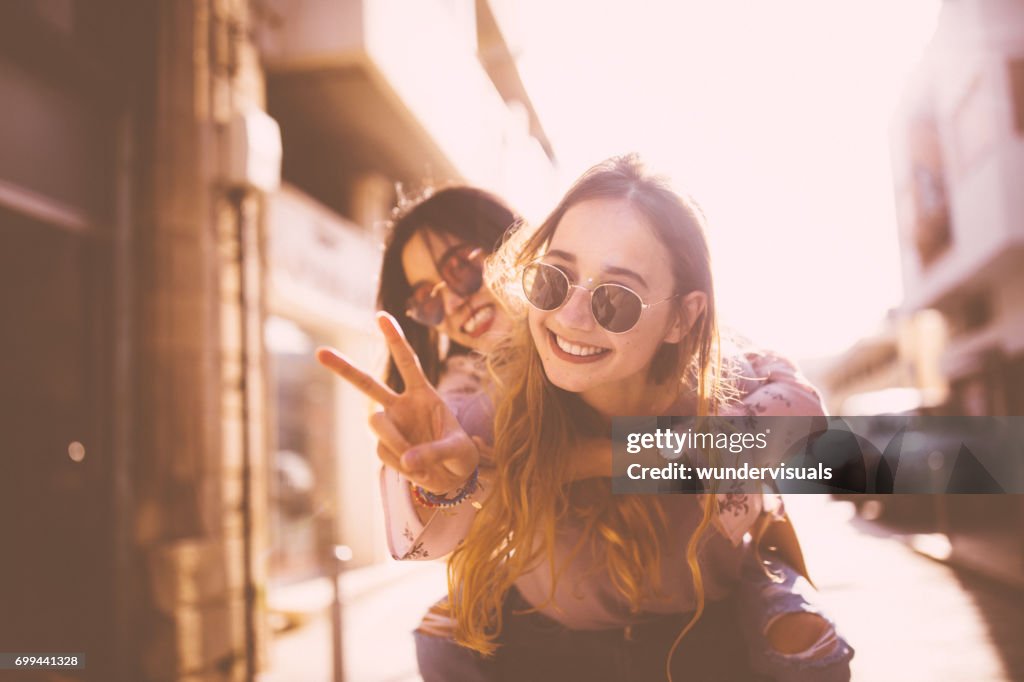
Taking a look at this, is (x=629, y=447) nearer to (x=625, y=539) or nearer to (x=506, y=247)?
(x=625, y=539)

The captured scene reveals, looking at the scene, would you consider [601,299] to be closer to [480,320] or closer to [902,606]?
[480,320]

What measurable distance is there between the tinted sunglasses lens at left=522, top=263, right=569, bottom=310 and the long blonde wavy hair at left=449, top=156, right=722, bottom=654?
1.8 inches

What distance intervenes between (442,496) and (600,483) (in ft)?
1.10

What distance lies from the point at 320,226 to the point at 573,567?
2.35 m

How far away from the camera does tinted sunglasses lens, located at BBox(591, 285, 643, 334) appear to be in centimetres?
125

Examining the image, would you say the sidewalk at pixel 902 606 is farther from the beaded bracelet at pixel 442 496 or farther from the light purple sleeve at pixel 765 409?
the beaded bracelet at pixel 442 496

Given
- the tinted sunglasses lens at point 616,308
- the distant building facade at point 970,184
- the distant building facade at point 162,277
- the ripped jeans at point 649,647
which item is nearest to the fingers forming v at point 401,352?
the tinted sunglasses lens at point 616,308

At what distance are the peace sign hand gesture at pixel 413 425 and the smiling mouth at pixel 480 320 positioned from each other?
0.40 m

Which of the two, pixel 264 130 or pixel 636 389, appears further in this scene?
pixel 264 130

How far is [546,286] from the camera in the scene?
4.19 feet

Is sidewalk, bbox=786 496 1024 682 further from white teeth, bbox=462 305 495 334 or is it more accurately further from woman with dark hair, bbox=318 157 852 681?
white teeth, bbox=462 305 495 334

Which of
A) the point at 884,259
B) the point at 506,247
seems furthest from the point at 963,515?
the point at 506,247

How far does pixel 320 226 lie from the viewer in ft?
10.7

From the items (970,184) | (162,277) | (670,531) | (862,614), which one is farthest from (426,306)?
(970,184)
